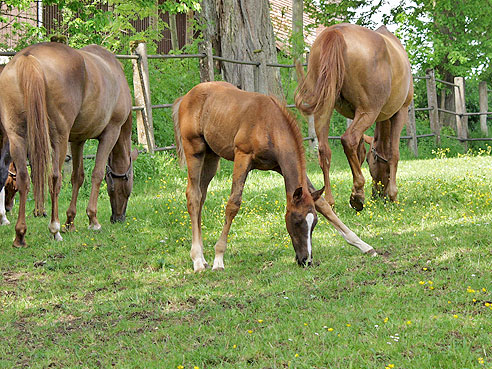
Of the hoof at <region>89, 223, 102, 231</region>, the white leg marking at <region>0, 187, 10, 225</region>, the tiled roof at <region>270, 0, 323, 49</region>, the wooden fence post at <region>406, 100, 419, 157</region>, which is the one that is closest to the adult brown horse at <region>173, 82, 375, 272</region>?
the hoof at <region>89, 223, 102, 231</region>

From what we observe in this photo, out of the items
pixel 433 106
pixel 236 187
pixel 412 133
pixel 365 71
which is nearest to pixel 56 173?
pixel 236 187

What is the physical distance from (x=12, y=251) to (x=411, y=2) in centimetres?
1994

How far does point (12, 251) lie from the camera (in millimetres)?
7012

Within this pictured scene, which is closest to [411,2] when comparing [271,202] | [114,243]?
[271,202]

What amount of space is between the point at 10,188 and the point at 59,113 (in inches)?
112

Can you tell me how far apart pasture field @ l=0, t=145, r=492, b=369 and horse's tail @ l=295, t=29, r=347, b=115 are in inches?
57.1

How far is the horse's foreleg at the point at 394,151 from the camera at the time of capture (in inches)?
332

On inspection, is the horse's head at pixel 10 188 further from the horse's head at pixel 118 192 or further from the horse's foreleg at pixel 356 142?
the horse's foreleg at pixel 356 142

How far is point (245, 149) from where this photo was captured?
229 inches

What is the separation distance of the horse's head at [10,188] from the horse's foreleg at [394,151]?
527 cm

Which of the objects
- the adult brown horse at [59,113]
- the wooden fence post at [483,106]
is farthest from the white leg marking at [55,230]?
the wooden fence post at [483,106]

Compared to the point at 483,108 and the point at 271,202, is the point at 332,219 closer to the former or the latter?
the point at 271,202

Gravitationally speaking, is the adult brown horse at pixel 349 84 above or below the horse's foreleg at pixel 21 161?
above

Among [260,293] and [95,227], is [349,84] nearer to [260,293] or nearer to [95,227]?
[260,293]
